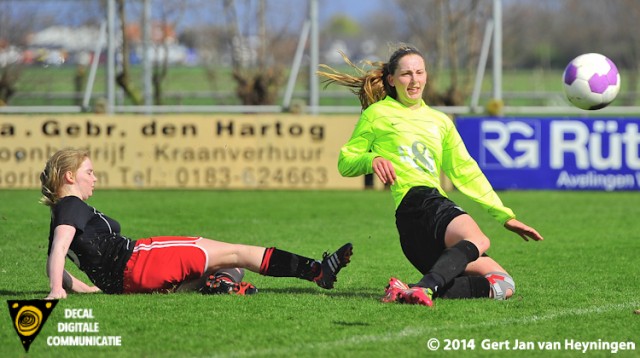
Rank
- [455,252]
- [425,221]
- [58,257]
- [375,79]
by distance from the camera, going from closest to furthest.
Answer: [58,257]
[455,252]
[425,221]
[375,79]

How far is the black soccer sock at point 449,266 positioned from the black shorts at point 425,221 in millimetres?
202

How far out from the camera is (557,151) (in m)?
17.0

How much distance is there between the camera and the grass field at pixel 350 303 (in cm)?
540

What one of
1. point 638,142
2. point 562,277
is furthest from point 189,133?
point 562,277

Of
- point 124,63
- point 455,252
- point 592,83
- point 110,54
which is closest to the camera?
point 455,252

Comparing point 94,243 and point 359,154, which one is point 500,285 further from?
point 94,243

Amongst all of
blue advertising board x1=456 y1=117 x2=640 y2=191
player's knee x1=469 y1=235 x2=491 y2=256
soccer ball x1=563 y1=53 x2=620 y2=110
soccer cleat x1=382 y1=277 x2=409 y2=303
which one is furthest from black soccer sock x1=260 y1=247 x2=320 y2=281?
blue advertising board x1=456 y1=117 x2=640 y2=191

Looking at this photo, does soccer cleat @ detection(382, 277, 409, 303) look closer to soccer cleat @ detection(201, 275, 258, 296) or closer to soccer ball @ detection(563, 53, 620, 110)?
soccer cleat @ detection(201, 275, 258, 296)

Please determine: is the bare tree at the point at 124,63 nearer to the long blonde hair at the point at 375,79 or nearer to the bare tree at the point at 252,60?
the bare tree at the point at 252,60

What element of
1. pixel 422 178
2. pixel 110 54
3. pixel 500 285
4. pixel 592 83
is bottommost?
pixel 500 285

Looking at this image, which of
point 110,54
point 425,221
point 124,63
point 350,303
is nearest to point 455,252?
point 425,221

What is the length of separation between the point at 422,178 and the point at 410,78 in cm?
66

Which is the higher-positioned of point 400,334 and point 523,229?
point 523,229

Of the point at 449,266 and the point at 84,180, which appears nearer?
the point at 449,266
